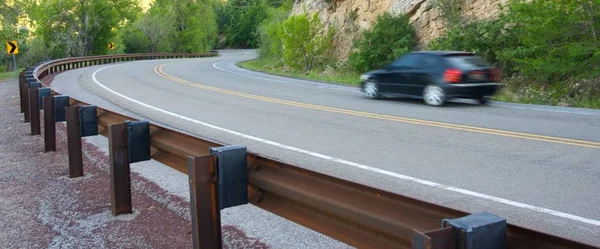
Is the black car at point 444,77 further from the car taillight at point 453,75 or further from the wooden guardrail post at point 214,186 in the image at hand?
the wooden guardrail post at point 214,186

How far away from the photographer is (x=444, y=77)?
1623 centimetres

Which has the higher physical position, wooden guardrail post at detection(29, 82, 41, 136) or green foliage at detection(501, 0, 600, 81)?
green foliage at detection(501, 0, 600, 81)

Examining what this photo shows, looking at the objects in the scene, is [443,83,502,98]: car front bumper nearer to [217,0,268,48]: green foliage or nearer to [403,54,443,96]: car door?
[403,54,443,96]: car door

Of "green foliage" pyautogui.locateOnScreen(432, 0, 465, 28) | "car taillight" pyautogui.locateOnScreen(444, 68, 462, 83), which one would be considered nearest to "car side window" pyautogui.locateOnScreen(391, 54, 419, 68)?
"car taillight" pyautogui.locateOnScreen(444, 68, 462, 83)

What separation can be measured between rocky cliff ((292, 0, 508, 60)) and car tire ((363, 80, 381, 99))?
7942 mm

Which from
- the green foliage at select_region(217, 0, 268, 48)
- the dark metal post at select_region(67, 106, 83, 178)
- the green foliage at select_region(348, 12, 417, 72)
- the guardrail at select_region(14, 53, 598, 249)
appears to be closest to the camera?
the guardrail at select_region(14, 53, 598, 249)

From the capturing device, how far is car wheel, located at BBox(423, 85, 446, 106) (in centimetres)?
1612

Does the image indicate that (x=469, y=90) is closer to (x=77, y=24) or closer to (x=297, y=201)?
(x=297, y=201)

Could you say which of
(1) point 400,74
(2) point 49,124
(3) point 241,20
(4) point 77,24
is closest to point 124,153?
(2) point 49,124

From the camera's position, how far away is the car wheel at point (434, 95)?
52.9 ft

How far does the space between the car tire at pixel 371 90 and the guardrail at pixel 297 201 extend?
12.1m

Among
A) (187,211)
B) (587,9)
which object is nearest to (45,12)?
(587,9)

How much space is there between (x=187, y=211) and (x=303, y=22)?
29658 millimetres

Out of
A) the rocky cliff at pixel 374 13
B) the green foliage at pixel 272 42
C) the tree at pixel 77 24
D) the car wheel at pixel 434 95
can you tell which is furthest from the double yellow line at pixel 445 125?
the tree at pixel 77 24
